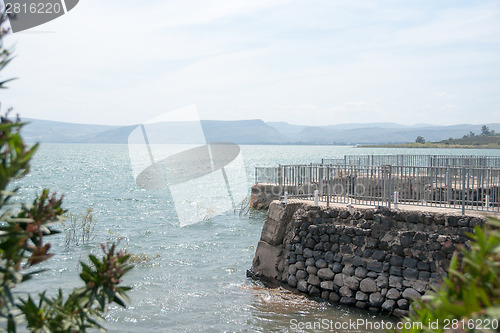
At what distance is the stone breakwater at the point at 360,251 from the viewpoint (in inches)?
425

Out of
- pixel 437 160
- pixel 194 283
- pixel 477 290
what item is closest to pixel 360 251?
pixel 194 283

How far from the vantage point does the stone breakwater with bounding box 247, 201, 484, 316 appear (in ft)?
35.4

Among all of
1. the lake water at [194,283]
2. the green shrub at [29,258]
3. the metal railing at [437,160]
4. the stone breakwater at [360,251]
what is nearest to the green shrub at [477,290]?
the green shrub at [29,258]

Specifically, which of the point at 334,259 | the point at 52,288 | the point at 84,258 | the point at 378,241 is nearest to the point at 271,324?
the point at 334,259

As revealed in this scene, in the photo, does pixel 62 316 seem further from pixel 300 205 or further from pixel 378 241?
pixel 300 205

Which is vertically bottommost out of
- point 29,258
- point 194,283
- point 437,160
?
point 194,283

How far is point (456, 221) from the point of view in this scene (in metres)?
10.7

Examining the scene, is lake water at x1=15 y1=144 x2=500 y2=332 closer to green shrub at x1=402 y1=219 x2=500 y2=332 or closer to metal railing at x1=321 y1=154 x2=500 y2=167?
green shrub at x1=402 y1=219 x2=500 y2=332

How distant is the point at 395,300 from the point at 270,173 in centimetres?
2064

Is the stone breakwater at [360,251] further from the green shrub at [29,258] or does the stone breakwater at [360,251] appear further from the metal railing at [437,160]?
the green shrub at [29,258]

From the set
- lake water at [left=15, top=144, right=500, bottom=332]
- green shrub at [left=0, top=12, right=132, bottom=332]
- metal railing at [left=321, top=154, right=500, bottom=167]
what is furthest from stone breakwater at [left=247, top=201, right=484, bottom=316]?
green shrub at [left=0, top=12, right=132, bottom=332]

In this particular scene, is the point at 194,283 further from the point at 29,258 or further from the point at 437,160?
the point at 437,160

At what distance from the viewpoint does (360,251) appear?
11898 mm

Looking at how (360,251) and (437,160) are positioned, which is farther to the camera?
(437,160)
